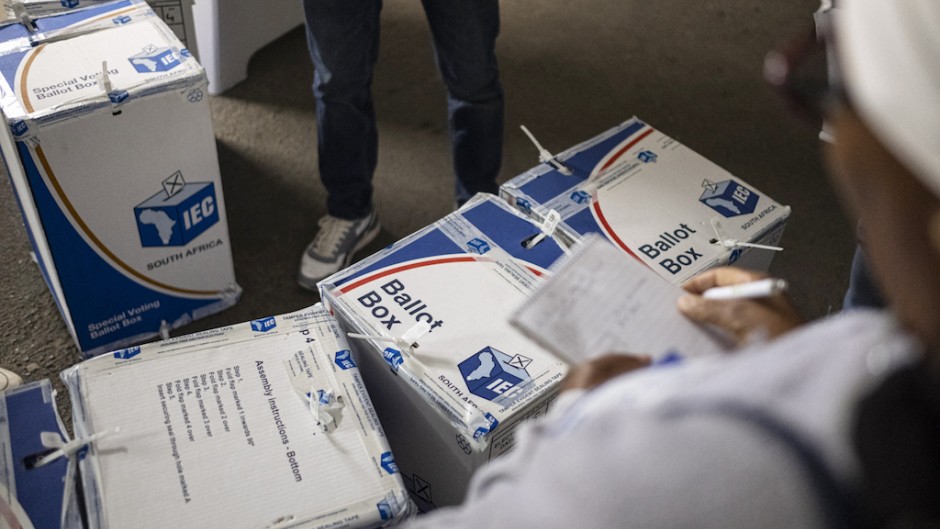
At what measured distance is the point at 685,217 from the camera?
1.53 metres

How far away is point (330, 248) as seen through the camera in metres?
1.96

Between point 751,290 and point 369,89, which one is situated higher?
point 751,290

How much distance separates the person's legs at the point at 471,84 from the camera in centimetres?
167

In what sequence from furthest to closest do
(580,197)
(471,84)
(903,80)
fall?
(471,84), (580,197), (903,80)

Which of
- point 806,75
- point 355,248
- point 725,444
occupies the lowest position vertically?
point 355,248

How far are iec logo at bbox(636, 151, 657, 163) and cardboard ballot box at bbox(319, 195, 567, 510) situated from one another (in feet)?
0.97

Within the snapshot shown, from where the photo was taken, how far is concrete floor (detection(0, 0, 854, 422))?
198 cm

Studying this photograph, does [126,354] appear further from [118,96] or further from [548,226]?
[548,226]

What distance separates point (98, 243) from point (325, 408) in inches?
27.5

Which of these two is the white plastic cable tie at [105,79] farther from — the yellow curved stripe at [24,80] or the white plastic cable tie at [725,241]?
the white plastic cable tie at [725,241]

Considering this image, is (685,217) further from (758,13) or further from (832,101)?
(758,13)

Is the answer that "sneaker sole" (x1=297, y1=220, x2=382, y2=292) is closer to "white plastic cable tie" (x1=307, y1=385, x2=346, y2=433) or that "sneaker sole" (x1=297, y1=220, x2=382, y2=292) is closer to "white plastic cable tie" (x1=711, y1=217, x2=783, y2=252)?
"white plastic cable tie" (x1=307, y1=385, x2=346, y2=433)

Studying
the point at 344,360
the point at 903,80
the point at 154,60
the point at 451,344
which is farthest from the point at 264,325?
the point at 903,80

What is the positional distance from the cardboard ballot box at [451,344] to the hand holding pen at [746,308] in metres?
0.32
